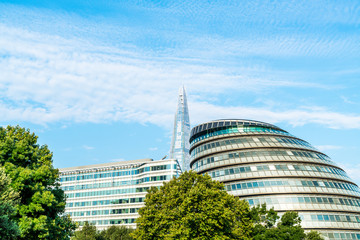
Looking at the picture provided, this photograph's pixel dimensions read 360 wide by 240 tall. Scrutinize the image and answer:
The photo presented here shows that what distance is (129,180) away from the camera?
105562mm

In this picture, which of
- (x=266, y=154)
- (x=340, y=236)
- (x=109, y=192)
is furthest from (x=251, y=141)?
(x=109, y=192)

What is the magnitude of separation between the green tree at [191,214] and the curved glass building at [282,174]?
24921 mm

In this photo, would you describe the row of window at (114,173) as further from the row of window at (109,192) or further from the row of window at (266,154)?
the row of window at (266,154)

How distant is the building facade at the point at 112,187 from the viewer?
99025 millimetres

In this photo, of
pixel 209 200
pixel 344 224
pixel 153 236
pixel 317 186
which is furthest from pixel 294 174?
pixel 153 236

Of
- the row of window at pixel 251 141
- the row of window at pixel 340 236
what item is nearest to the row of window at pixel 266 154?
the row of window at pixel 251 141

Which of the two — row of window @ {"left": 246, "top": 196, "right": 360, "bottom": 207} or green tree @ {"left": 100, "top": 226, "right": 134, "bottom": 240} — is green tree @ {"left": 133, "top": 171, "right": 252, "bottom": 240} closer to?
row of window @ {"left": 246, "top": 196, "right": 360, "bottom": 207}

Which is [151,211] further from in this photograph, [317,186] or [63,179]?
[63,179]

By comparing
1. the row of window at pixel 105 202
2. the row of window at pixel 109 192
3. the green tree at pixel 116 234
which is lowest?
the green tree at pixel 116 234

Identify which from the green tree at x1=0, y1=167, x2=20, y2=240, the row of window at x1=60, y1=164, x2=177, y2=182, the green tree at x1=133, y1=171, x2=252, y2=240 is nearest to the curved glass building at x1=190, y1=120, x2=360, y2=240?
the row of window at x1=60, y1=164, x2=177, y2=182

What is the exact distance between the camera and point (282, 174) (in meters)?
68.5

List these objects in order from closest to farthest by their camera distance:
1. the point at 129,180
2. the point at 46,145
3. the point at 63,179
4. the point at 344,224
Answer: the point at 46,145
the point at 344,224
the point at 129,180
the point at 63,179

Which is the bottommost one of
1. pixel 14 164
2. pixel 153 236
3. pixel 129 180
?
pixel 153 236

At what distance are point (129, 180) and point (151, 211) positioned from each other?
6746 centimetres
